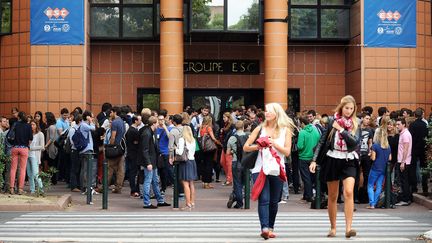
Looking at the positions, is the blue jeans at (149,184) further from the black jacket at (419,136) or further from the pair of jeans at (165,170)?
the black jacket at (419,136)

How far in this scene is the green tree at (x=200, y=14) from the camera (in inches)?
1187

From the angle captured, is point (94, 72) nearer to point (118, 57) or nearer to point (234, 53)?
point (118, 57)

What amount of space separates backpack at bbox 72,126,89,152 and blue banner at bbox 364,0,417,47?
13.5m

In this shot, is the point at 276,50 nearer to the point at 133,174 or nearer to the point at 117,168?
the point at 117,168

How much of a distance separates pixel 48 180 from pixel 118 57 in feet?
46.3

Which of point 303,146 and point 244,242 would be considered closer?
point 244,242

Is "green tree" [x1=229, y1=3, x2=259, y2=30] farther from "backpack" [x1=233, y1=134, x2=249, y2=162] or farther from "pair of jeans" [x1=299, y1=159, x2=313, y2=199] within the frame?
"backpack" [x1=233, y1=134, x2=249, y2=162]

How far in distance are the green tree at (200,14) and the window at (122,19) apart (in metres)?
2.31

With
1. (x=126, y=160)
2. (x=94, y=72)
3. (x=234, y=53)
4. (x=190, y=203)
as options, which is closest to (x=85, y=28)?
(x=94, y=72)

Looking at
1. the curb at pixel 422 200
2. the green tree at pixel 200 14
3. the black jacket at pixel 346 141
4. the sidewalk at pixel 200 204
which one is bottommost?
the sidewalk at pixel 200 204

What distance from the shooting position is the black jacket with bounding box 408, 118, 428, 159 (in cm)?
1959

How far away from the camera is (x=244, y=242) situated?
40.0 feet

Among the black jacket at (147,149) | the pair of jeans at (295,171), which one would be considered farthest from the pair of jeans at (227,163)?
the black jacket at (147,149)

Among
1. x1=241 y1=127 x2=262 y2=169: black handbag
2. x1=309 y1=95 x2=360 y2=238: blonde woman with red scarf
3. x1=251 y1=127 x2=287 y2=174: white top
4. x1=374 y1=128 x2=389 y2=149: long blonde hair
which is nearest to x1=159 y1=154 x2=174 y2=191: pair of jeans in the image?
x1=374 y1=128 x2=389 y2=149: long blonde hair
